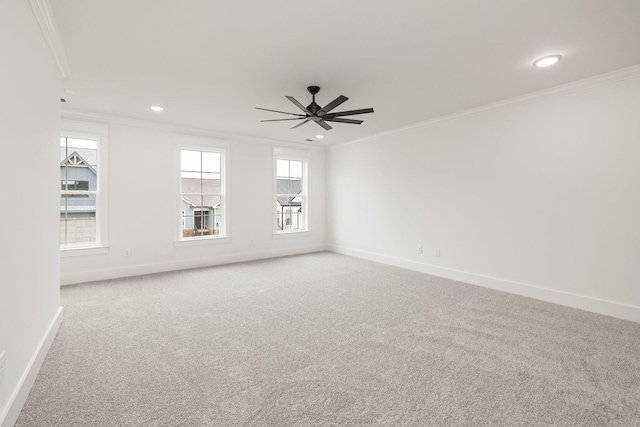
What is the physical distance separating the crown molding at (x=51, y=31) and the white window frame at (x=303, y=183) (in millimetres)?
3750

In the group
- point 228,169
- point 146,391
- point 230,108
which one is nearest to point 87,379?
point 146,391

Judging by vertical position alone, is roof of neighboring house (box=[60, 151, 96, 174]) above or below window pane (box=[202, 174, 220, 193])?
above

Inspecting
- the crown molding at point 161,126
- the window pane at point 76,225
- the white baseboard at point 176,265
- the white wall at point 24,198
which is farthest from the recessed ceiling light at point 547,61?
the window pane at point 76,225

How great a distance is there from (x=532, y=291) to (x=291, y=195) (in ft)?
15.1

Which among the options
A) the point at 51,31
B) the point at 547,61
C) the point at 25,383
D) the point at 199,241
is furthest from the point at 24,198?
the point at 547,61

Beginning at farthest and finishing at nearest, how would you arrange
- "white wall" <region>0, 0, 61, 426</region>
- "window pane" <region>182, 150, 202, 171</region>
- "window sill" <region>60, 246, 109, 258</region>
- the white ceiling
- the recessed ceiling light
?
"window pane" <region>182, 150, 202, 171</region>, "window sill" <region>60, 246, 109, 258</region>, the recessed ceiling light, the white ceiling, "white wall" <region>0, 0, 61, 426</region>

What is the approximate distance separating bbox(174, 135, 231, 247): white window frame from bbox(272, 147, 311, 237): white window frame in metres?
0.99

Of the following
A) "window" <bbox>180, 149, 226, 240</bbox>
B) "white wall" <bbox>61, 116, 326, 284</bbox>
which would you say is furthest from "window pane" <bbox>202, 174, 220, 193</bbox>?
"white wall" <bbox>61, 116, 326, 284</bbox>

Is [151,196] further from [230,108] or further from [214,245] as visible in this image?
[230,108]

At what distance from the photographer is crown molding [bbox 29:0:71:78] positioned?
6.24 ft

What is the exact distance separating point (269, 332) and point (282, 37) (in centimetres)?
250

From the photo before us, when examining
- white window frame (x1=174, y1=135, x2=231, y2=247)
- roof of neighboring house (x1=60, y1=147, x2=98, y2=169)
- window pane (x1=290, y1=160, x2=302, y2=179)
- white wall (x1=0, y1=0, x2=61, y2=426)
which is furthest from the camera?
window pane (x1=290, y1=160, x2=302, y2=179)

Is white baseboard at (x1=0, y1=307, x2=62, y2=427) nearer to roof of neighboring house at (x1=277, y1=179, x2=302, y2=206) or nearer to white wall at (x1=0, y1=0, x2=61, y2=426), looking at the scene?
white wall at (x1=0, y1=0, x2=61, y2=426)

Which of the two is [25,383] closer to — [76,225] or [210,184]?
[76,225]
